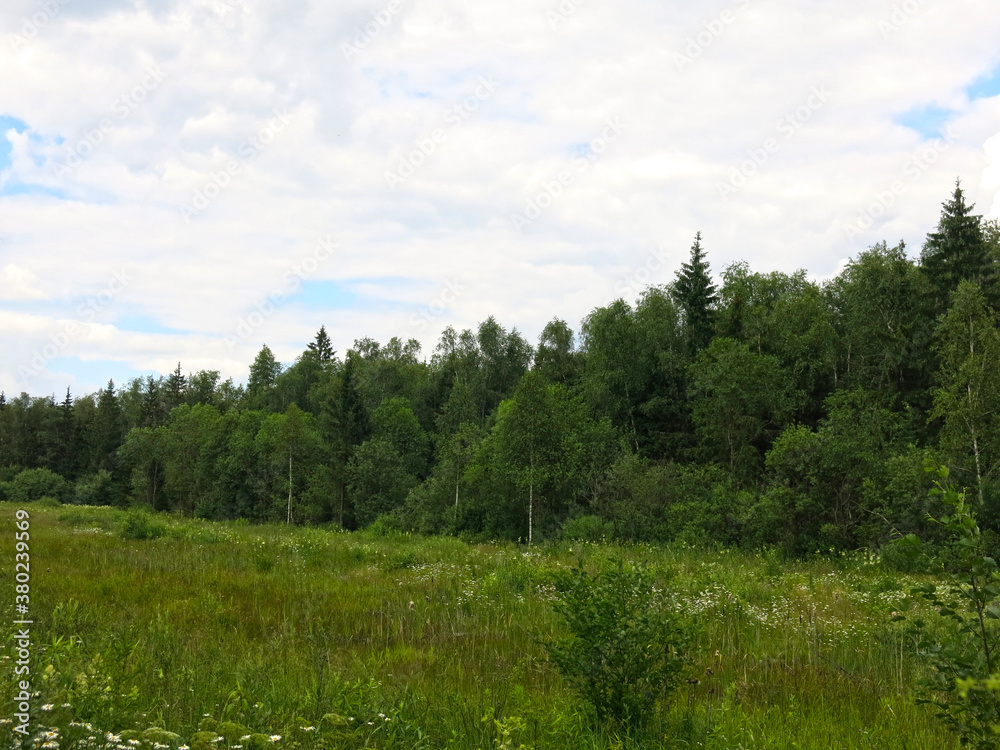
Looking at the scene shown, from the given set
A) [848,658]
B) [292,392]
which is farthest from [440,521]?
[292,392]

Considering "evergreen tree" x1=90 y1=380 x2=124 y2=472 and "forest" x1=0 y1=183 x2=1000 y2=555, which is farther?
"evergreen tree" x1=90 y1=380 x2=124 y2=472

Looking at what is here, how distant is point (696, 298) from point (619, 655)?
51.4 metres

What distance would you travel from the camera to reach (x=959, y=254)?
40.1 metres

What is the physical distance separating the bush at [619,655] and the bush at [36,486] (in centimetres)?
8084

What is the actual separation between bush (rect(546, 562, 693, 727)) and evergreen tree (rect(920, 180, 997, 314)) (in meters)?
43.3

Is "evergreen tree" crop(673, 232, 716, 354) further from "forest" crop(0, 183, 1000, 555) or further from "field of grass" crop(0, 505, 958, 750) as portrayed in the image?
"field of grass" crop(0, 505, 958, 750)

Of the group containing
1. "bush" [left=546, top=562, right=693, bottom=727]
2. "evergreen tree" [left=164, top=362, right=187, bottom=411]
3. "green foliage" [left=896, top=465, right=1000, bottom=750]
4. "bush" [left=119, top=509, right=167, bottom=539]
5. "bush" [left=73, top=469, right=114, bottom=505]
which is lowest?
"bush" [left=73, top=469, right=114, bottom=505]

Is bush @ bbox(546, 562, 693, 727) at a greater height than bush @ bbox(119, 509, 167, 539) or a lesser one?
greater

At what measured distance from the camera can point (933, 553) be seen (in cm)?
368

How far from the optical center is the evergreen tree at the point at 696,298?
52.4 meters

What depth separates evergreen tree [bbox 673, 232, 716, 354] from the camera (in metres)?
52.4

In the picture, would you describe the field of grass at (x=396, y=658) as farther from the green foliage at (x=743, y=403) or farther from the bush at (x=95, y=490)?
the bush at (x=95, y=490)

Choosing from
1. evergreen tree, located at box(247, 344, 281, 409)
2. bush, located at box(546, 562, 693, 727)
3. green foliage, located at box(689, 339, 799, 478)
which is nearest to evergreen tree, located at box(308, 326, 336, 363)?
evergreen tree, located at box(247, 344, 281, 409)

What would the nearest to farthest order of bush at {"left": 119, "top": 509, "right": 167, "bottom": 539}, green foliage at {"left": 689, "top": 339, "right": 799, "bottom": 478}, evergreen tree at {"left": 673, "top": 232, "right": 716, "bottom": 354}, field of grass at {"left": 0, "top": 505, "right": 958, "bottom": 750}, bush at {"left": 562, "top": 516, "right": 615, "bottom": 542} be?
field of grass at {"left": 0, "top": 505, "right": 958, "bottom": 750} < bush at {"left": 119, "top": 509, "right": 167, "bottom": 539} < bush at {"left": 562, "top": 516, "right": 615, "bottom": 542} < green foliage at {"left": 689, "top": 339, "right": 799, "bottom": 478} < evergreen tree at {"left": 673, "top": 232, "right": 716, "bottom": 354}
